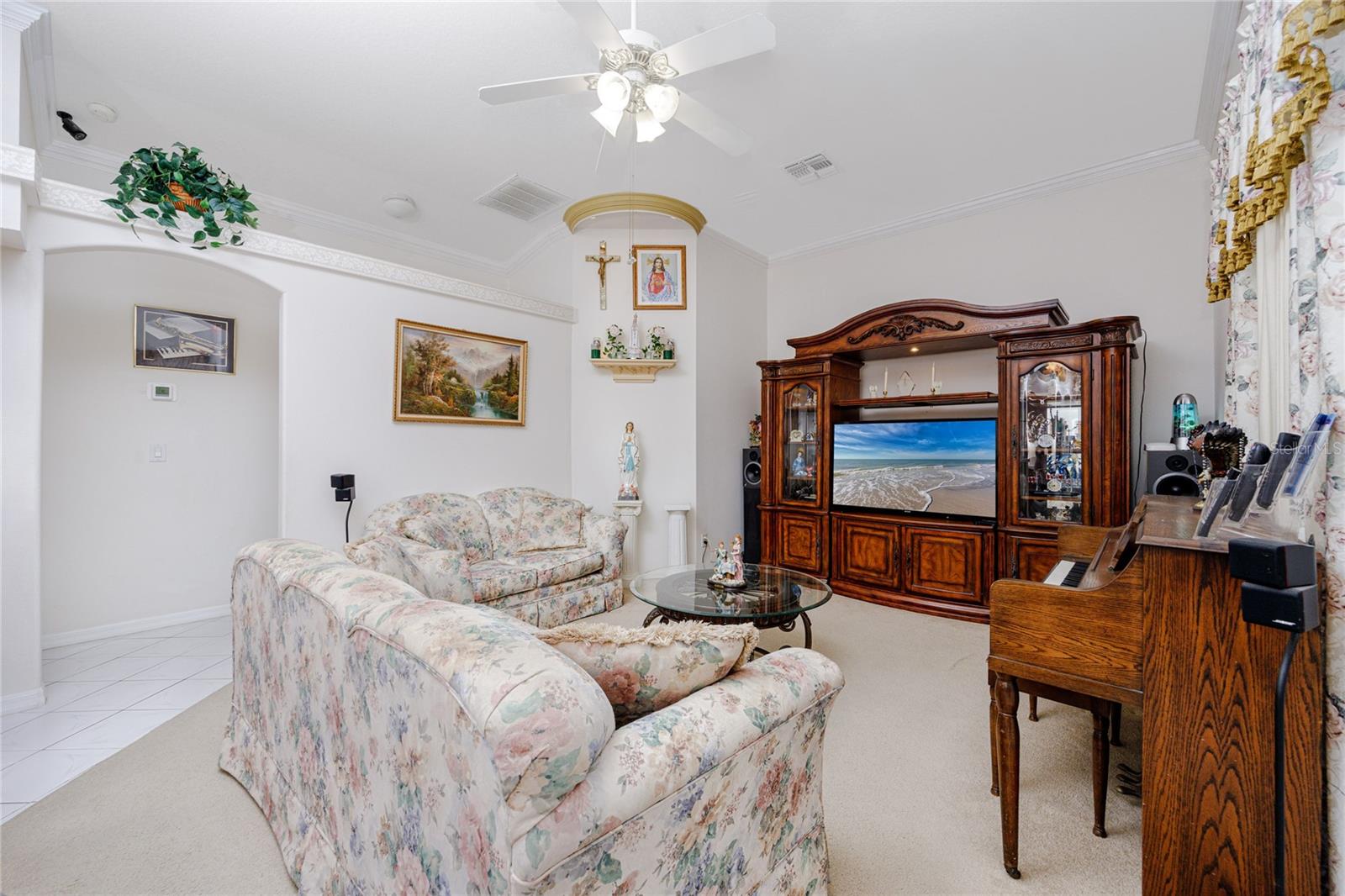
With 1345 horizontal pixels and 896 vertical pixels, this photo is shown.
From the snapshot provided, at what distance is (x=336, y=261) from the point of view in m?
3.48

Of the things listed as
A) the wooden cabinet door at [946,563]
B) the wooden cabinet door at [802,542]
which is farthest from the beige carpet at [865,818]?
the wooden cabinet door at [802,542]

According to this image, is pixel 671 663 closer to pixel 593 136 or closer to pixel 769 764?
pixel 769 764

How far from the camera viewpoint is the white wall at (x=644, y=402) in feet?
15.2

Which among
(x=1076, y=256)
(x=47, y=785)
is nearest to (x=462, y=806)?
(x=47, y=785)

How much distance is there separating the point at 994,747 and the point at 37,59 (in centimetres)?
528

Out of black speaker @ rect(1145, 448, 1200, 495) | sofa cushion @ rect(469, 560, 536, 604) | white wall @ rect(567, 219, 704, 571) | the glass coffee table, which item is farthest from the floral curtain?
white wall @ rect(567, 219, 704, 571)

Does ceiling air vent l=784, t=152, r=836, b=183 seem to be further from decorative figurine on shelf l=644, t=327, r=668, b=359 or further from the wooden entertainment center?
decorative figurine on shelf l=644, t=327, r=668, b=359

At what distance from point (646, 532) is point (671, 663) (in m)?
3.63

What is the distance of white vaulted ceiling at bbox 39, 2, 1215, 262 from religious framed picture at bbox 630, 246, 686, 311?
53cm

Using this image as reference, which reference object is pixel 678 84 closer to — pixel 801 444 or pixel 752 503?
pixel 801 444

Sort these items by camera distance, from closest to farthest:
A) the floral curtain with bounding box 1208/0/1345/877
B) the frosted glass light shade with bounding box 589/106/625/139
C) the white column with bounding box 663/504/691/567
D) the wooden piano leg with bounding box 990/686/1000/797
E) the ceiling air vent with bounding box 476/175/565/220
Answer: the floral curtain with bounding box 1208/0/1345/877 < the wooden piano leg with bounding box 990/686/1000/797 < the frosted glass light shade with bounding box 589/106/625/139 < the ceiling air vent with bounding box 476/175/565/220 < the white column with bounding box 663/504/691/567

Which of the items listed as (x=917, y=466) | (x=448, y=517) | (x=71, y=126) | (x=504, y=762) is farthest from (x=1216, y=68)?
(x=71, y=126)

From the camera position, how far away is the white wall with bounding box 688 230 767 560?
4711mm

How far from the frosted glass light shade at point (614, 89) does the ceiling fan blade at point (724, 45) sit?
0.21 metres
